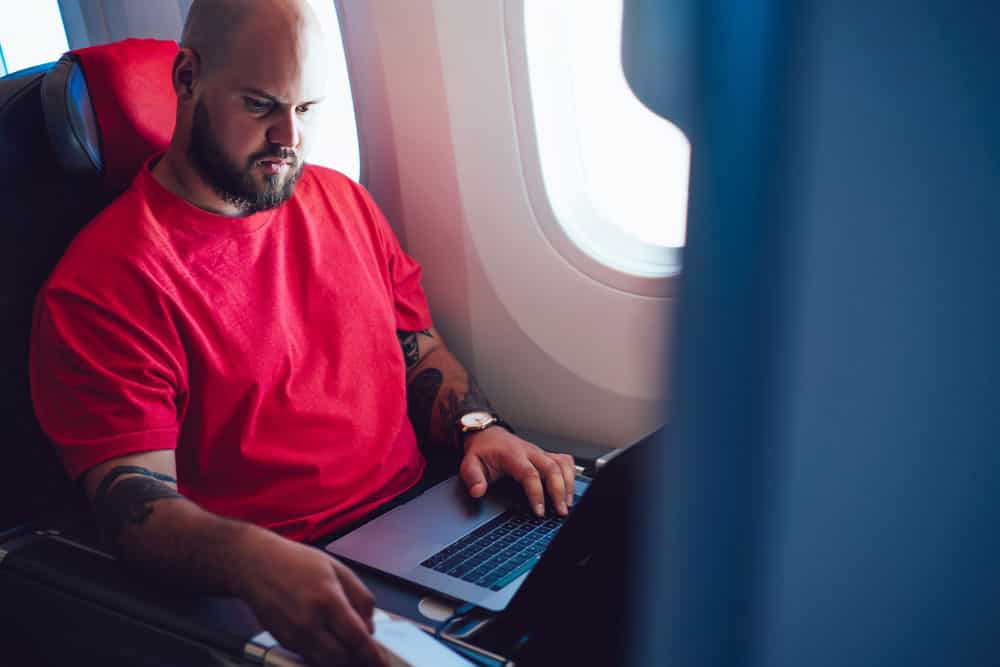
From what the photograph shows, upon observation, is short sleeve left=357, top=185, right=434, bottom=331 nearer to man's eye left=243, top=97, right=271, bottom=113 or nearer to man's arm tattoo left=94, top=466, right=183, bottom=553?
man's eye left=243, top=97, right=271, bottom=113

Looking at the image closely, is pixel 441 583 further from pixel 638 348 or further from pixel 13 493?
pixel 638 348

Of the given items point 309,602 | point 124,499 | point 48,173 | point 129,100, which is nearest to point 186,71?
point 129,100

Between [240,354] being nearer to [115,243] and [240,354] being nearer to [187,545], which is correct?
[115,243]

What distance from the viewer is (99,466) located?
3.28 ft

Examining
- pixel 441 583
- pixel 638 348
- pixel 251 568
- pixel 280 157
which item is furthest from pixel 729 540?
pixel 280 157

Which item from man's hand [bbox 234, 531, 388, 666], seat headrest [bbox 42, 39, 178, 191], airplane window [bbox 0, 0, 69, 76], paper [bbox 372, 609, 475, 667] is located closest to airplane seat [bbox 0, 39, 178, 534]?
seat headrest [bbox 42, 39, 178, 191]

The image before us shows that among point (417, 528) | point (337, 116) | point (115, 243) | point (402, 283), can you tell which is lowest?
point (417, 528)

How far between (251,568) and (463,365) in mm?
929

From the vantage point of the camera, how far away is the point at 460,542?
46.2 inches

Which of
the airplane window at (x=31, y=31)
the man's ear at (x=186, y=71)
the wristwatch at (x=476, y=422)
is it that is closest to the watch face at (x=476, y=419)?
the wristwatch at (x=476, y=422)

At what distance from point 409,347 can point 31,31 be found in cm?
171

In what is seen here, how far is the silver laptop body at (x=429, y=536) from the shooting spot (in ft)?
3.44

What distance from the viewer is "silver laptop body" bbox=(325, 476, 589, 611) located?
3.44 ft

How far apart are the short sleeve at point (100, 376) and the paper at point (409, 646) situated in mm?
433
